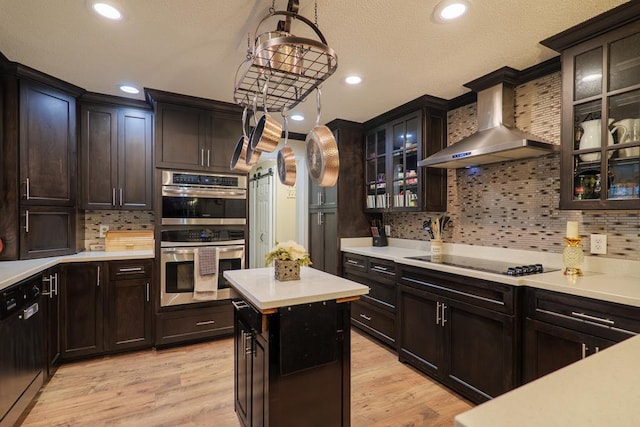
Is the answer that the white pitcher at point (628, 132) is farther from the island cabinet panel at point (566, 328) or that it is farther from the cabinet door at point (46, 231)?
the cabinet door at point (46, 231)

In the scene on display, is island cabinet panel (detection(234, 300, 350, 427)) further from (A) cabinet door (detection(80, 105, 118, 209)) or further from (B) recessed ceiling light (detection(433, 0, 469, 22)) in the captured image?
(A) cabinet door (detection(80, 105, 118, 209))

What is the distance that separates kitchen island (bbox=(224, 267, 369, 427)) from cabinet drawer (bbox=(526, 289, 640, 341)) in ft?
3.61

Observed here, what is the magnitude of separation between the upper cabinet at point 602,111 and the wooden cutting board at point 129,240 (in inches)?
148

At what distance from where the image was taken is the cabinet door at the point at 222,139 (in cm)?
336

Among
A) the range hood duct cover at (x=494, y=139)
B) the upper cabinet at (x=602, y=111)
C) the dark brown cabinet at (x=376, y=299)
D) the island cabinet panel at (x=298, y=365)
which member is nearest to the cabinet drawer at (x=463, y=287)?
the dark brown cabinet at (x=376, y=299)

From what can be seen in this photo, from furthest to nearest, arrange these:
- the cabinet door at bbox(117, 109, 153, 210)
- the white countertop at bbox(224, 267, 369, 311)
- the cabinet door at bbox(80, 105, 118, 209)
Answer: the cabinet door at bbox(117, 109, 153, 210)
the cabinet door at bbox(80, 105, 118, 209)
the white countertop at bbox(224, 267, 369, 311)

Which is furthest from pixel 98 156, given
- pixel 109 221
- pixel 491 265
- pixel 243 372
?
pixel 491 265

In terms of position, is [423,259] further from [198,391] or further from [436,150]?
[198,391]

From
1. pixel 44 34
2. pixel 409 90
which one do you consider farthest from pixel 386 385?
pixel 44 34

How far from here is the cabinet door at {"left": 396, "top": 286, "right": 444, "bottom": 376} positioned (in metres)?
2.52

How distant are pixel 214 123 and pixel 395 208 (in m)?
2.16

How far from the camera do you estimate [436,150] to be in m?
3.26

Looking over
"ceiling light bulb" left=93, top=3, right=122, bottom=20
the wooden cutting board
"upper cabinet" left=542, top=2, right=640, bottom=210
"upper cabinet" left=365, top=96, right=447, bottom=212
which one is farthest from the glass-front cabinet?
the wooden cutting board

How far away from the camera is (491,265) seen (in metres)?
2.48
